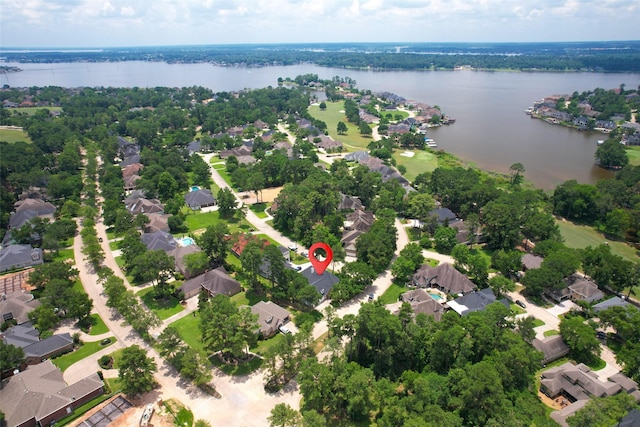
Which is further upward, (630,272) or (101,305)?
(630,272)

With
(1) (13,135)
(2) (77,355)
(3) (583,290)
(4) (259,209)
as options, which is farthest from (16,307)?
(1) (13,135)

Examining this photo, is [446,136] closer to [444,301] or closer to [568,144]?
[568,144]

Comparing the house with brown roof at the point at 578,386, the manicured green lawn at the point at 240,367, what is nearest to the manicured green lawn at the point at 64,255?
the manicured green lawn at the point at 240,367

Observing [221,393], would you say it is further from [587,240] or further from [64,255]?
[587,240]

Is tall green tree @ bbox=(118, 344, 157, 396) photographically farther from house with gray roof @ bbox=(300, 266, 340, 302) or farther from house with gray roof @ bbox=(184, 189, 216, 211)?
house with gray roof @ bbox=(184, 189, 216, 211)

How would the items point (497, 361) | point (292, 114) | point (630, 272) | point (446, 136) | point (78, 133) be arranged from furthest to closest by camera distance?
point (292, 114), point (446, 136), point (78, 133), point (630, 272), point (497, 361)

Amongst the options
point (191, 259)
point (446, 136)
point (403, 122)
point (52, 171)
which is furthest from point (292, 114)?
point (191, 259)

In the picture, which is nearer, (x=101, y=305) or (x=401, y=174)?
(x=101, y=305)
